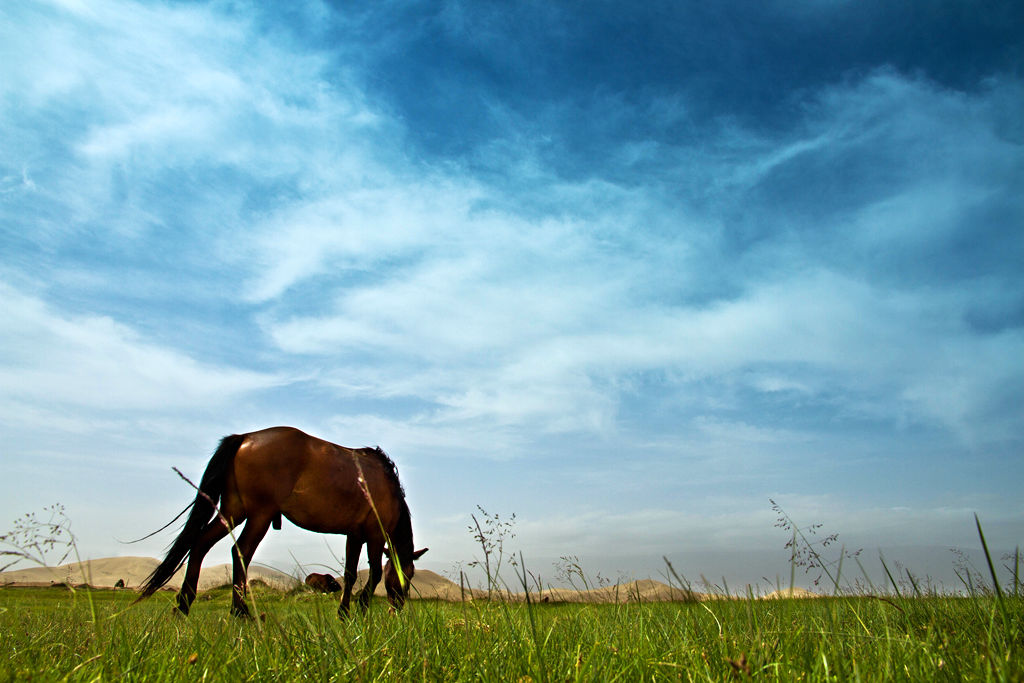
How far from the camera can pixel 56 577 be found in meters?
2.51

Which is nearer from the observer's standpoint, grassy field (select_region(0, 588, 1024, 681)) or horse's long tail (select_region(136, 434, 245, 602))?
grassy field (select_region(0, 588, 1024, 681))

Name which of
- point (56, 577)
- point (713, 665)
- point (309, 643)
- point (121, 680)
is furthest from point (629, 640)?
point (56, 577)

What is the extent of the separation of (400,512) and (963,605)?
737 cm

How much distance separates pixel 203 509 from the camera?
8891 mm

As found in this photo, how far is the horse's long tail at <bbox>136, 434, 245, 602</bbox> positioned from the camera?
8.35m

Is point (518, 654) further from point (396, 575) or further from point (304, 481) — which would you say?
point (304, 481)

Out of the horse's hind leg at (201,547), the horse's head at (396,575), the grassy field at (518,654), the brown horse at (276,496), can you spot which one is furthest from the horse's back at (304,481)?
the grassy field at (518,654)

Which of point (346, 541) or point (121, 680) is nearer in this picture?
point (121, 680)

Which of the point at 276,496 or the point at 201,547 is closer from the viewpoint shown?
the point at 201,547

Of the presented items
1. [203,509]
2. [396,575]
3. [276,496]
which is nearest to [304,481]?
[276,496]

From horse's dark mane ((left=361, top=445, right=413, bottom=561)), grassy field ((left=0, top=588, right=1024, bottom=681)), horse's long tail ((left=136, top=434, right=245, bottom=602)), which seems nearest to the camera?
grassy field ((left=0, top=588, right=1024, bottom=681))

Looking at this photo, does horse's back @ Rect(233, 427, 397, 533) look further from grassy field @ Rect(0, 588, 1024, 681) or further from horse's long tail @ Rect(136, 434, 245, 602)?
grassy field @ Rect(0, 588, 1024, 681)

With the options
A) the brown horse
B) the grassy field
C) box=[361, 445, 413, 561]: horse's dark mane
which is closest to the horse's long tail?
the brown horse

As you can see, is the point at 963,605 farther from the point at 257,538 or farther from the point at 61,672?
the point at 257,538
